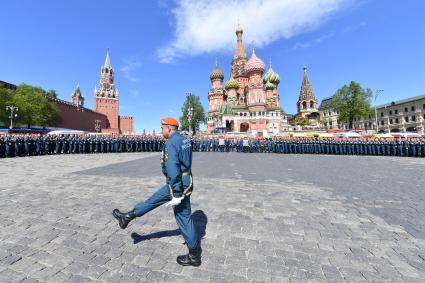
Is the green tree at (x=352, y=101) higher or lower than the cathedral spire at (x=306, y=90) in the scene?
lower

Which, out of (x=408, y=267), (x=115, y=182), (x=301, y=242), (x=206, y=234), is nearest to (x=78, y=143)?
(x=115, y=182)

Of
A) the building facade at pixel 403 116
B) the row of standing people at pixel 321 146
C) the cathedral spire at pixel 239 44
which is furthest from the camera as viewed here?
the cathedral spire at pixel 239 44

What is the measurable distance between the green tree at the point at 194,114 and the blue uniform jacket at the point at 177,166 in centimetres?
6027

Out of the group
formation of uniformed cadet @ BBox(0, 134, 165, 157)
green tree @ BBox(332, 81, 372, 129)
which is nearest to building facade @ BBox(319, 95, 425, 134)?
green tree @ BBox(332, 81, 372, 129)

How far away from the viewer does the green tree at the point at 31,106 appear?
42050mm

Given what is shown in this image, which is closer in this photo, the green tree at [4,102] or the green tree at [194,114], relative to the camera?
the green tree at [4,102]

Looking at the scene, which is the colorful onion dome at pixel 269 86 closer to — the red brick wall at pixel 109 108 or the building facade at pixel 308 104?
the building facade at pixel 308 104

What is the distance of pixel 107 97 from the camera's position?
89.5 metres

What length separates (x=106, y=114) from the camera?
292 ft

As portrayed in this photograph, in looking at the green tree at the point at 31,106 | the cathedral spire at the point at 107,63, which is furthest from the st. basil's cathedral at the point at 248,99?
the cathedral spire at the point at 107,63

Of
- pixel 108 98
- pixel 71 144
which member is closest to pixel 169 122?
pixel 71 144

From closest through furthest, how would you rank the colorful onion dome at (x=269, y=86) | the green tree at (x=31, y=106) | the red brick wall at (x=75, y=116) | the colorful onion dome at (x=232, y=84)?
the green tree at (x=31, y=106) → the red brick wall at (x=75, y=116) → the colorful onion dome at (x=232, y=84) → the colorful onion dome at (x=269, y=86)

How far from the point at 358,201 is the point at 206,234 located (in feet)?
13.2

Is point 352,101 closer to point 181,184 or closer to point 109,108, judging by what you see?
point 181,184
